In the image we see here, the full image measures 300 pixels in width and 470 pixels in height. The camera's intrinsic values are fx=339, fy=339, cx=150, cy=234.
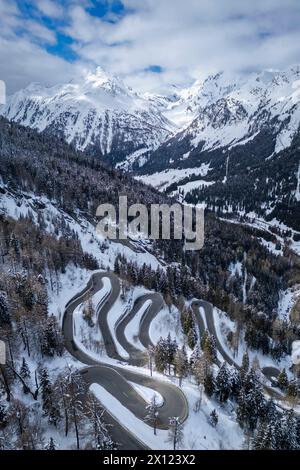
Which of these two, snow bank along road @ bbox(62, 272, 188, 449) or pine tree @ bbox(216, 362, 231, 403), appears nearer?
snow bank along road @ bbox(62, 272, 188, 449)

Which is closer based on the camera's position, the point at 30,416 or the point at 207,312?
the point at 30,416

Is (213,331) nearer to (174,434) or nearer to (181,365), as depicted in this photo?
(181,365)

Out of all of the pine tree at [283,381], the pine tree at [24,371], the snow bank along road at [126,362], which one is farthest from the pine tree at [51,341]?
the pine tree at [283,381]

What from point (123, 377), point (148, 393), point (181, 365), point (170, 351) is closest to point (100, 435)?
point (148, 393)

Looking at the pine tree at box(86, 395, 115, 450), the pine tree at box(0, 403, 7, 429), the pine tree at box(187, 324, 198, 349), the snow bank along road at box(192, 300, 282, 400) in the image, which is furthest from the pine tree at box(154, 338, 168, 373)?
the pine tree at box(0, 403, 7, 429)

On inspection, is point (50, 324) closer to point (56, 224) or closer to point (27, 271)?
point (27, 271)

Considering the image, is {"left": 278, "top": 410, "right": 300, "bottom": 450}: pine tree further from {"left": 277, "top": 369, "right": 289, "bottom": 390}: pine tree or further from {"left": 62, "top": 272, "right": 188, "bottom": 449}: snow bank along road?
{"left": 277, "top": 369, "right": 289, "bottom": 390}: pine tree

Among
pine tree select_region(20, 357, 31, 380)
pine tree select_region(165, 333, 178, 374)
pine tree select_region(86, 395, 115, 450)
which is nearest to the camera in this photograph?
pine tree select_region(86, 395, 115, 450)

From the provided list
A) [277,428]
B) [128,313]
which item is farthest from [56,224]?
[277,428]

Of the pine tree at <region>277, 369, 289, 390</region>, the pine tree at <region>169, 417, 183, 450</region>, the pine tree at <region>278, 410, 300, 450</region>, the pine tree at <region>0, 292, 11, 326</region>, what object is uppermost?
the pine tree at <region>0, 292, 11, 326</region>
